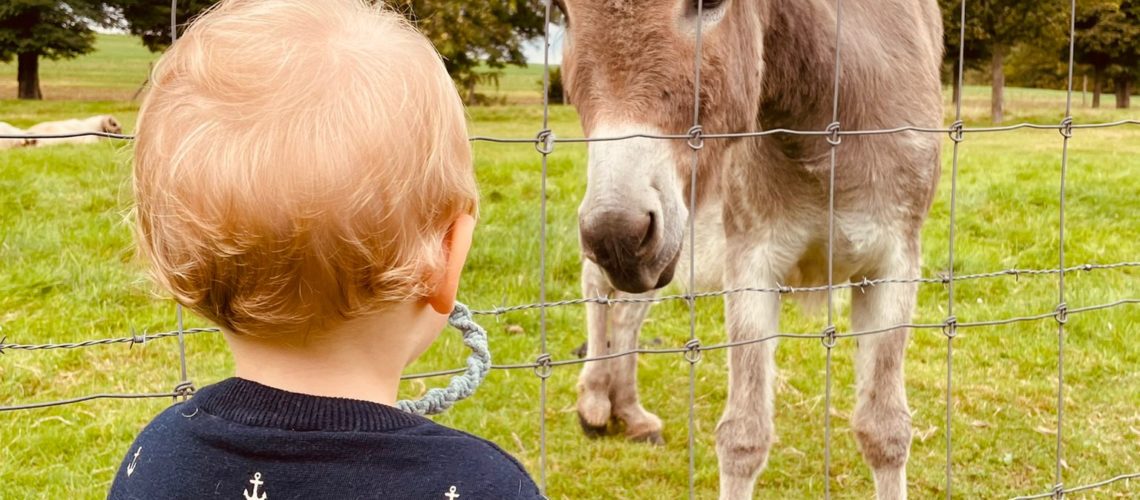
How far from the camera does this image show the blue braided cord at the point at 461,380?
4.22 ft

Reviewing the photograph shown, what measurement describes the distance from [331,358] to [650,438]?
123 inches

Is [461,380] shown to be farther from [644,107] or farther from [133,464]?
[644,107]

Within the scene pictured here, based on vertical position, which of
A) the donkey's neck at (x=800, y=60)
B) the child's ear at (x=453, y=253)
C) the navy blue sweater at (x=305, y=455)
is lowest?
the navy blue sweater at (x=305, y=455)

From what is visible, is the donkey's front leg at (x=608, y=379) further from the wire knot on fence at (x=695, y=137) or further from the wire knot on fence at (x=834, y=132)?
the wire knot on fence at (x=695, y=137)

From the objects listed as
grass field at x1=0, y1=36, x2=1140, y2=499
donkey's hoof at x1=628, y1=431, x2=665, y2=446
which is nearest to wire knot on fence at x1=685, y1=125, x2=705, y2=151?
grass field at x1=0, y1=36, x2=1140, y2=499

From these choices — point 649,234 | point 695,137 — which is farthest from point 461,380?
point 695,137

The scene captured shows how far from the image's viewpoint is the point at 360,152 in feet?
3.34

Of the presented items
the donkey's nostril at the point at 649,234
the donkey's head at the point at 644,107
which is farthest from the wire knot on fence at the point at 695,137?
the donkey's nostril at the point at 649,234

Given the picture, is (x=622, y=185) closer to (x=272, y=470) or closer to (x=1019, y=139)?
(x=272, y=470)

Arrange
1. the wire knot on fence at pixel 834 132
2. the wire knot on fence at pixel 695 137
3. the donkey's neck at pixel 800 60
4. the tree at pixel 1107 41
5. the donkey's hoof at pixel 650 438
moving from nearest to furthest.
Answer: the wire knot on fence at pixel 695 137, the wire knot on fence at pixel 834 132, the donkey's neck at pixel 800 60, the donkey's hoof at pixel 650 438, the tree at pixel 1107 41

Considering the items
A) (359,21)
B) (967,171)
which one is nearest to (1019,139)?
(967,171)

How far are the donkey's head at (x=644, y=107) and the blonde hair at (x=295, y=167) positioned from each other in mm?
1121

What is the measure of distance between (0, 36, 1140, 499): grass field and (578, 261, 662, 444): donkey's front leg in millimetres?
104

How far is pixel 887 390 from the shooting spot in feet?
10.5
